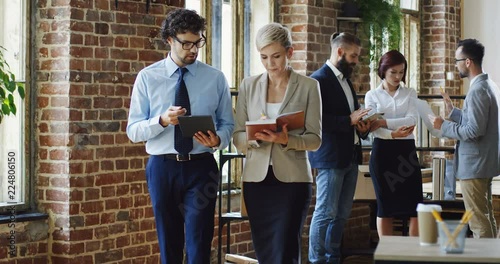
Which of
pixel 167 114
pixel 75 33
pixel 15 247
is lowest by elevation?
pixel 15 247

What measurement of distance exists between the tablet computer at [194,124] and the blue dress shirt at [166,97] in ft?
0.49

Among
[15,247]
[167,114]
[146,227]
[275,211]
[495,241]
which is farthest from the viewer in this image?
[146,227]

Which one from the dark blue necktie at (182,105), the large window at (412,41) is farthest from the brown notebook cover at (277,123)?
the large window at (412,41)

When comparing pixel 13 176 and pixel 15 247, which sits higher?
pixel 13 176

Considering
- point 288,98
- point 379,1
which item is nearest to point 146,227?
point 288,98

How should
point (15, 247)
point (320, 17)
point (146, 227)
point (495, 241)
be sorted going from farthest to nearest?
point (320, 17), point (146, 227), point (15, 247), point (495, 241)

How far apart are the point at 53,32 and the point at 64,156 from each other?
730mm

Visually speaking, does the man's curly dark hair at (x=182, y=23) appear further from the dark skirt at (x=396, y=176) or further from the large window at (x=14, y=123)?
the dark skirt at (x=396, y=176)

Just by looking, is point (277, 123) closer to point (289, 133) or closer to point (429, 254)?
point (289, 133)

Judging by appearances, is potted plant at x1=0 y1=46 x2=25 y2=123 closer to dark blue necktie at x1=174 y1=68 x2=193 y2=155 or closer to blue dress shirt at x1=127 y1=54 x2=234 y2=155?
blue dress shirt at x1=127 y1=54 x2=234 y2=155

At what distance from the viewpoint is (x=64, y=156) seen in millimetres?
5352

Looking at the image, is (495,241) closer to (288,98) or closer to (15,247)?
(288,98)

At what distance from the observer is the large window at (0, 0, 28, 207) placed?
17.4 ft

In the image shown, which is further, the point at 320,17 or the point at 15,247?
the point at 320,17
